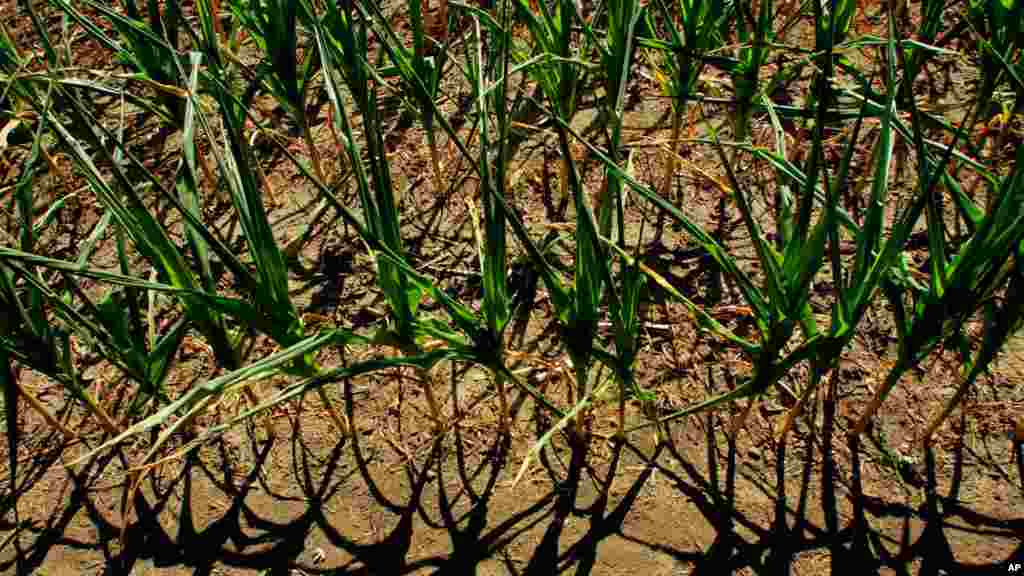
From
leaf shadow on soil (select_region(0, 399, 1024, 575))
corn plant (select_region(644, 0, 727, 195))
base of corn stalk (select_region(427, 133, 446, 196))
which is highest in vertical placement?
base of corn stalk (select_region(427, 133, 446, 196))

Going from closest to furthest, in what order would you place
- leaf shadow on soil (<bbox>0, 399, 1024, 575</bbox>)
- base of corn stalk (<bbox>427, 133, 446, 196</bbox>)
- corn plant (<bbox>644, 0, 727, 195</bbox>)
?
1. leaf shadow on soil (<bbox>0, 399, 1024, 575</bbox>)
2. corn plant (<bbox>644, 0, 727, 195</bbox>)
3. base of corn stalk (<bbox>427, 133, 446, 196</bbox>)

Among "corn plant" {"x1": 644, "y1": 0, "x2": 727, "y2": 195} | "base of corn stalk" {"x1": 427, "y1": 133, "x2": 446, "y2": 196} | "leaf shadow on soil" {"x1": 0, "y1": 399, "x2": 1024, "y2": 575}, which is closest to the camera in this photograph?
"leaf shadow on soil" {"x1": 0, "y1": 399, "x2": 1024, "y2": 575}

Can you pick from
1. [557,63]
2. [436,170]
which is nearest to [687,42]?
[557,63]

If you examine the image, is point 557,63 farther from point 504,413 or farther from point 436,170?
point 504,413

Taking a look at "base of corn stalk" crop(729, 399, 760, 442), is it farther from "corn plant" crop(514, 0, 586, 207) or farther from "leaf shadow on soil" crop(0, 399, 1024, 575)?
"corn plant" crop(514, 0, 586, 207)

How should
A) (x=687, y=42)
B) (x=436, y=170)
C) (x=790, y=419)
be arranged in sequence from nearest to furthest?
(x=790, y=419) < (x=687, y=42) < (x=436, y=170)

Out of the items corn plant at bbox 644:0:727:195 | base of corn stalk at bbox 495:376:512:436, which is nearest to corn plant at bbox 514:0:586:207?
corn plant at bbox 644:0:727:195

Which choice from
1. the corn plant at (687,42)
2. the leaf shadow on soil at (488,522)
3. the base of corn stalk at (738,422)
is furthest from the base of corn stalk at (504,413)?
the corn plant at (687,42)

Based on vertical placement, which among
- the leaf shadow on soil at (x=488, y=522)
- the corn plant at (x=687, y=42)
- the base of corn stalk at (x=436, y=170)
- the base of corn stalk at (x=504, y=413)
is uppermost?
the base of corn stalk at (x=436, y=170)

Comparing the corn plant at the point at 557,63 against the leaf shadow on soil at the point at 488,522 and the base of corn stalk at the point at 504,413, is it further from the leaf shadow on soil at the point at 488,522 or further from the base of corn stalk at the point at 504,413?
the leaf shadow on soil at the point at 488,522


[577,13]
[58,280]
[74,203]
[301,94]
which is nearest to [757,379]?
[577,13]

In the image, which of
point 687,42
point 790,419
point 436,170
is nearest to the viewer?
point 790,419

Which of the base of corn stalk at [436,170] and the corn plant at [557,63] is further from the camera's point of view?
Answer: the base of corn stalk at [436,170]

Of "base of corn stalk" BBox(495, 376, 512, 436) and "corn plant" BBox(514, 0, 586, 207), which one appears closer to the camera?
"base of corn stalk" BBox(495, 376, 512, 436)
